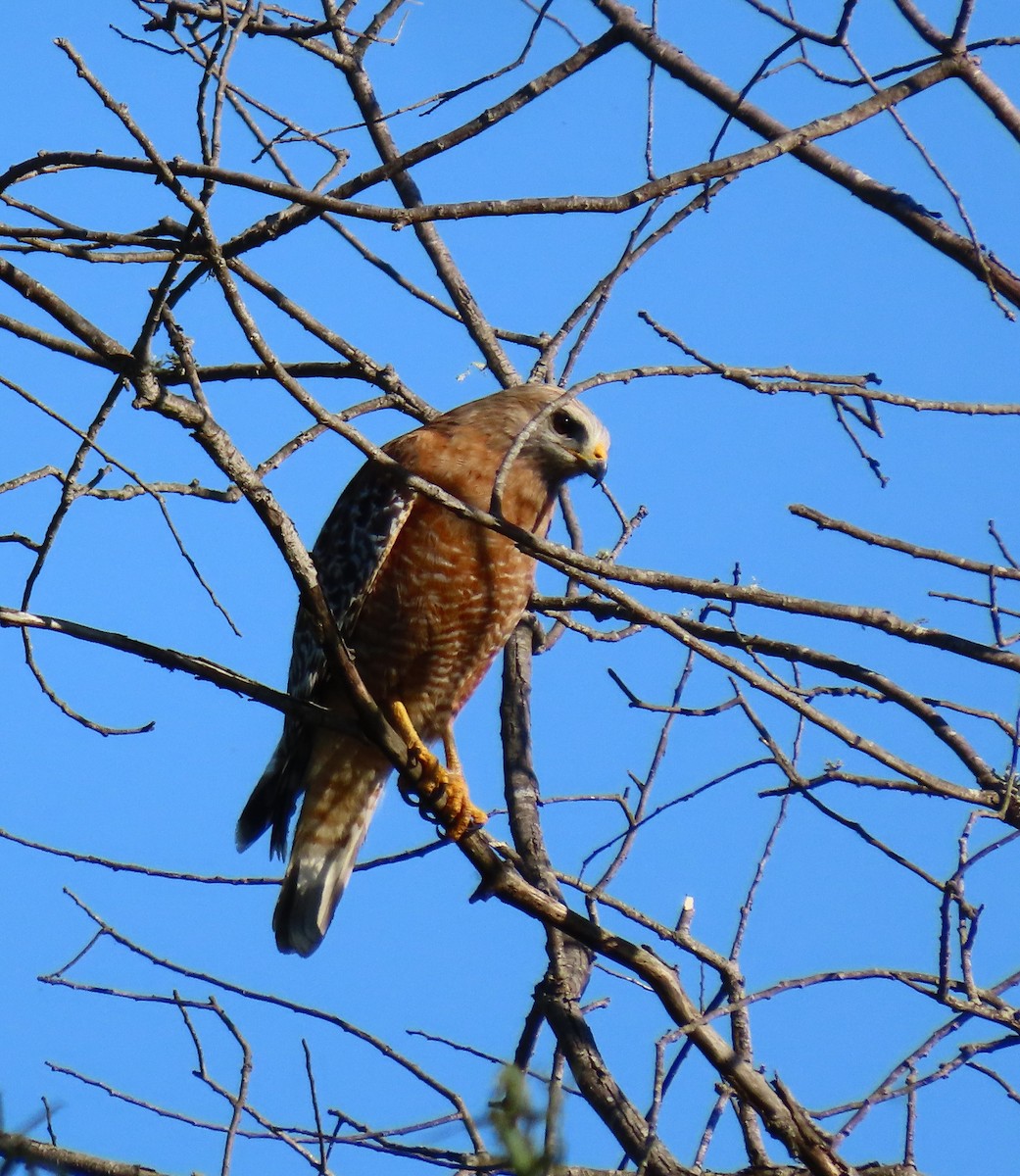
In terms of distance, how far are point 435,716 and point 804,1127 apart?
2.21 meters

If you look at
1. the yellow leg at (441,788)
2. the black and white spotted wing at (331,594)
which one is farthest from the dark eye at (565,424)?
the yellow leg at (441,788)

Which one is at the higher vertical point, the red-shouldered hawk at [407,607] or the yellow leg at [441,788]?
the red-shouldered hawk at [407,607]

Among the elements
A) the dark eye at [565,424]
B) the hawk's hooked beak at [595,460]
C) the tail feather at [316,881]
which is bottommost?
the tail feather at [316,881]

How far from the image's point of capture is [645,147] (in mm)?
3643

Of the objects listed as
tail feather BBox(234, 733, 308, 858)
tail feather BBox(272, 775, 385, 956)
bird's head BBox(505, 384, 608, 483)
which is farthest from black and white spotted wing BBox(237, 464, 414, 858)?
bird's head BBox(505, 384, 608, 483)

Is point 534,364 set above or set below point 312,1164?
above

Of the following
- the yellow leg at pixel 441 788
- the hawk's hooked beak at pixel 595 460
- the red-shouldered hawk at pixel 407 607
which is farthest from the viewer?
the hawk's hooked beak at pixel 595 460

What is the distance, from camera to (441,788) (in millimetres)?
4340

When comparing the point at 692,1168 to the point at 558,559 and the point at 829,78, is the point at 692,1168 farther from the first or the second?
the point at 829,78

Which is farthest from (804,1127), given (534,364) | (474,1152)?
(534,364)

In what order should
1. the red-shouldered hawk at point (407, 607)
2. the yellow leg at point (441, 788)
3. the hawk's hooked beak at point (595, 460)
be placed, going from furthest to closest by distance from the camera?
the hawk's hooked beak at point (595, 460)
the red-shouldered hawk at point (407, 607)
the yellow leg at point (441, 788)

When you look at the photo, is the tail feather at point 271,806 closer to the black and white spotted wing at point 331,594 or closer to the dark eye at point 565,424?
the black and white spotted wing at point 331,594

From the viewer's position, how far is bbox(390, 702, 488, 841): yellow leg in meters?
4.26

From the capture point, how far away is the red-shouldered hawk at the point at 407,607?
4543 millimetres
